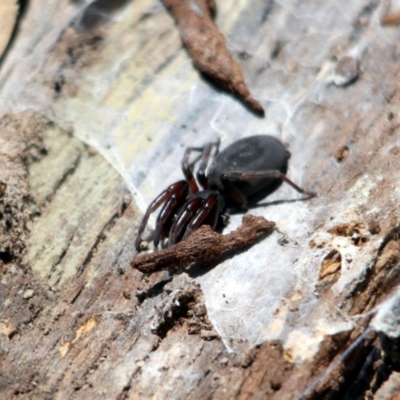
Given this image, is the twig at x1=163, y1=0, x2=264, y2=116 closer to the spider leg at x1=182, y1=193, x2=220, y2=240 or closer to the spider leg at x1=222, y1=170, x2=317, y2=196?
the spider leg at x1=222, y1=170, x2=317, y2=196

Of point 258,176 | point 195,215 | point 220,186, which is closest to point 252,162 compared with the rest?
point 258,176

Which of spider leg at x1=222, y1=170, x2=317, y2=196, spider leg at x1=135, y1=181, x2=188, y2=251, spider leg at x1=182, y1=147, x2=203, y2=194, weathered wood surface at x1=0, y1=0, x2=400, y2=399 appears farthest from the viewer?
spider leg at x1=182, y1=147, x2=203, y2=194

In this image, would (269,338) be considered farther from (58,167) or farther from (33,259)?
(58,167)

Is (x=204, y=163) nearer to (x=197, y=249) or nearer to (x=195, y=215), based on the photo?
(x=195, y=215)

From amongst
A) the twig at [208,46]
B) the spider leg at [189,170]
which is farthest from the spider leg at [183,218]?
the twig at [208,46]

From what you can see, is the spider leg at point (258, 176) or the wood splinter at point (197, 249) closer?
the wood splinter at point (197, 249)

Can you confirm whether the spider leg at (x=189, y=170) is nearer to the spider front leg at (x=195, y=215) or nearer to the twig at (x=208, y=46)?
the spider front leg at (x=195, y=215)

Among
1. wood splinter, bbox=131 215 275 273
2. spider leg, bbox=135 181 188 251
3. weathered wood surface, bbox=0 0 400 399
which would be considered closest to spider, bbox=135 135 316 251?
spider leg, bbox=135 181 188 251
